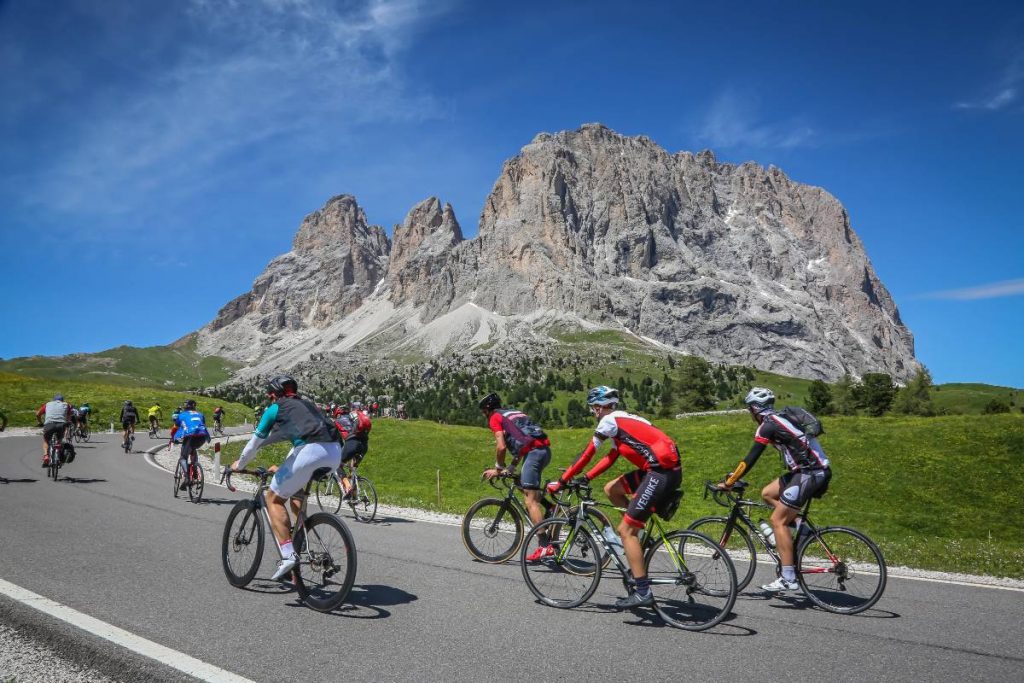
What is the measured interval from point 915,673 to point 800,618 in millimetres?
1946

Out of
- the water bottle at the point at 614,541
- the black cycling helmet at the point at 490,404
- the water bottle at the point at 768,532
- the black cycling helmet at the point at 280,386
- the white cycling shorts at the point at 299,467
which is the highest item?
the black cycling helmet at the point at 490,404

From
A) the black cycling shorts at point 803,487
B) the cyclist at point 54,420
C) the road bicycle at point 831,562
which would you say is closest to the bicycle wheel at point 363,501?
the road bicycle at point 831,562

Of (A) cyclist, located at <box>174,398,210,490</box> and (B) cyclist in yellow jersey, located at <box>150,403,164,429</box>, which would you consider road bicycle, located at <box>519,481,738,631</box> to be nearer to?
(A) cyclist, located at <box>174,398,210,490</box>

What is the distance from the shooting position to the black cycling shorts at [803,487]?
28.9ft

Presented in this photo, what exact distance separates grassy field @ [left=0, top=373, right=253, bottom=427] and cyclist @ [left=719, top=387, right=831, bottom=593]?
209ft

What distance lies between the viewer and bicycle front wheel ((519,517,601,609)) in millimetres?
8367

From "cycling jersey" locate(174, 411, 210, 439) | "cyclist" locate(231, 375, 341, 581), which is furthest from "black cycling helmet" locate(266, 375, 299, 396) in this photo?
"cycling jersey" locate(174, 411, 210, 439)

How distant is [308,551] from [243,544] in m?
1.36

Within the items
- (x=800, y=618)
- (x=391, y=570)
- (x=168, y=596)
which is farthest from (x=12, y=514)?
(x=800, y=618)

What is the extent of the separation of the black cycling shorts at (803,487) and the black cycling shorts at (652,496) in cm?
195

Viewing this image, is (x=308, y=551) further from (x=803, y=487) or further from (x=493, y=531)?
(x=803, y=487)

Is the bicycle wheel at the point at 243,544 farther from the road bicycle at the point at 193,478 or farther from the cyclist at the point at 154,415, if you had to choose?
the cyclist at the point at 154,415

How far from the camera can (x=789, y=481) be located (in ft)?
29.6

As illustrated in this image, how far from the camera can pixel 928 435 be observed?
3166 centimetres
